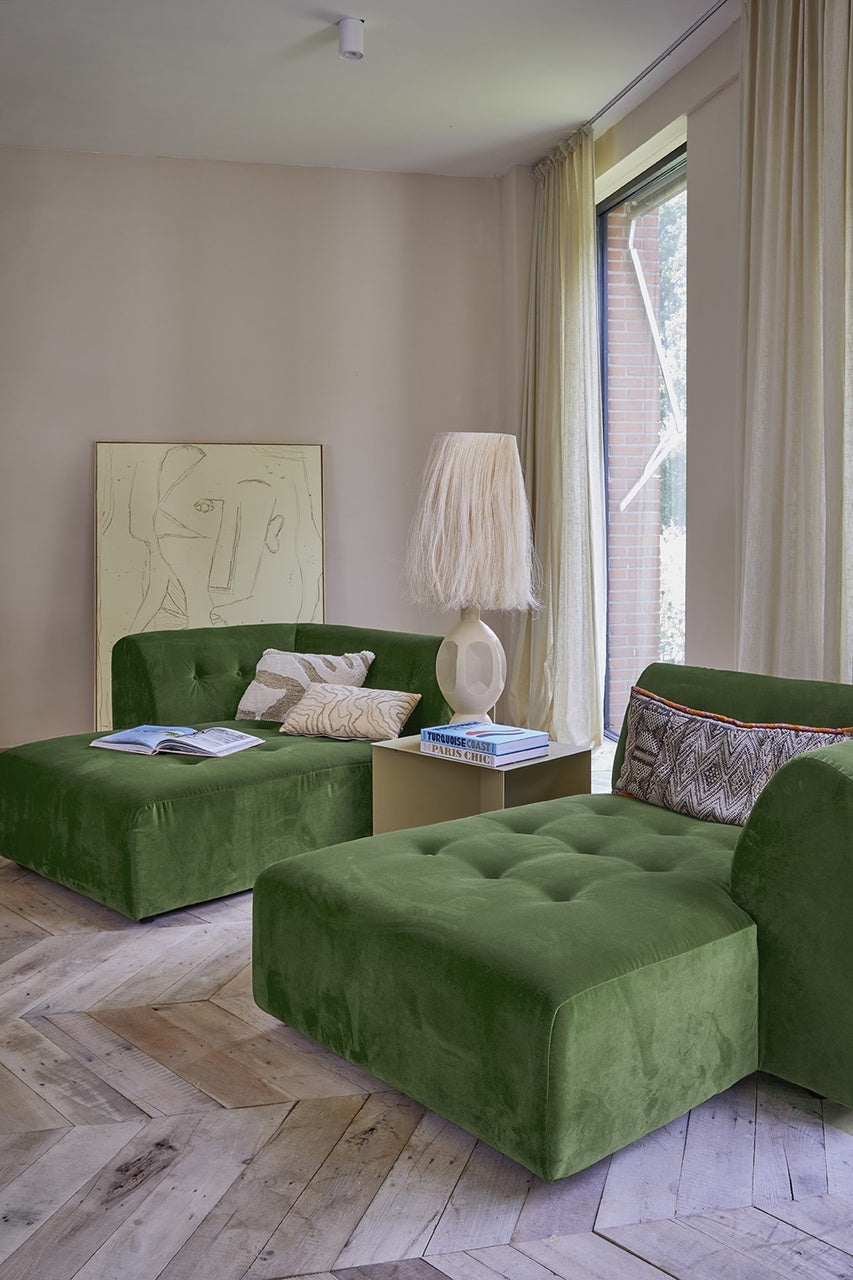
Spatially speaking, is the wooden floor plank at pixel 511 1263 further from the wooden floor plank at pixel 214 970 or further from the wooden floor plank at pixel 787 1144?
the wooden floor plank at pixel 214 970

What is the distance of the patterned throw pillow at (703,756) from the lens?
252 cm

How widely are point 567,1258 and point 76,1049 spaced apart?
115 centimetres

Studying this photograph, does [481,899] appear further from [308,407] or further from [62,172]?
[62,172]

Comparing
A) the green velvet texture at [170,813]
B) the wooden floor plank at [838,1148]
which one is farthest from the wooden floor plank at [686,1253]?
the green velvet texture at [170,813]

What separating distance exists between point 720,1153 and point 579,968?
0.46m

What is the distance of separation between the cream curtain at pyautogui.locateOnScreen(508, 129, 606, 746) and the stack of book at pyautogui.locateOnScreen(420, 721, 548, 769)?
1974 mm

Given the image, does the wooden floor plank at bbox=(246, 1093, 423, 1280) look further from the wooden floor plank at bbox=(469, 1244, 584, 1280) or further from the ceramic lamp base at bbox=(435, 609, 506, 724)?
the ceramic lamp base at bbox=(435, 609, 506, 724)

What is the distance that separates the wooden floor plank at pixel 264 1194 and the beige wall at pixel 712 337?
2.47m

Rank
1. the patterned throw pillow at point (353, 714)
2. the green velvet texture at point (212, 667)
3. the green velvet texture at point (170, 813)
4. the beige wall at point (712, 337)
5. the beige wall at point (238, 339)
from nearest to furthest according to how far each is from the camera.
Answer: the green velvet texture at point (170, 813) → the patterned throw pillow at point (353, 714) → the green velvet texture at point (212, 667) → the beige wall at point (712, 337) → the beige wall at point (238, 339)

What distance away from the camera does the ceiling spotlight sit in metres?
3.97

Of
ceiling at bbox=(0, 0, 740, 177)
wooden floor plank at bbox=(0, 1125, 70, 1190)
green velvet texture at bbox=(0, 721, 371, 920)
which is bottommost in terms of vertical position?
wooden floor plank at bbox=(0, 1125, 70, 1190)

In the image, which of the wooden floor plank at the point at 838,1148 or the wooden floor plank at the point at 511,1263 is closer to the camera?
the wooden floor plank at the point at 511,1263

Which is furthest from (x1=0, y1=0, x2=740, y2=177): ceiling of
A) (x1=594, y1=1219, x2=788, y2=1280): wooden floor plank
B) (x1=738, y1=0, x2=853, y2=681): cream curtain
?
(x1=594, y1=1219, x2=788, y2=1280): wooden floor plank

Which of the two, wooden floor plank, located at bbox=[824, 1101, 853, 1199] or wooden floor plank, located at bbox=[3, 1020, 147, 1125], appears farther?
wooden floor plank, located at bbox=[3, 1020, 147, 1125]
